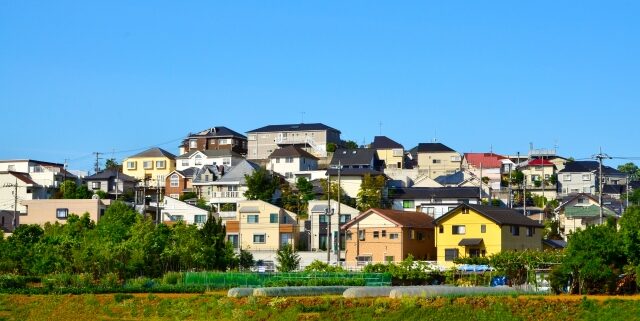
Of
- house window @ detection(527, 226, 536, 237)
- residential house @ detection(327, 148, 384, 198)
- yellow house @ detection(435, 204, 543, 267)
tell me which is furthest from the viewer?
residential house @ detection(327, 148, 384, 198)

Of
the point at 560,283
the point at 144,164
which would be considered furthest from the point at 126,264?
the point at 144,164

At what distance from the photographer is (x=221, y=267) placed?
53.6 metres

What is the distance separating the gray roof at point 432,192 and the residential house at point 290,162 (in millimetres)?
12678

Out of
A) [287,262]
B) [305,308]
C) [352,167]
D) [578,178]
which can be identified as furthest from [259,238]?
[578,178]

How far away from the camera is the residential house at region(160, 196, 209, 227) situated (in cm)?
7500

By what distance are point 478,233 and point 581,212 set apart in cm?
1978

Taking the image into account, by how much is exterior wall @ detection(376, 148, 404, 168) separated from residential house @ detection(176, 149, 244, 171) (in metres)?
13.1

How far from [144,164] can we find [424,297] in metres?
71.5

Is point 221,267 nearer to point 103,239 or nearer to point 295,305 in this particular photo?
point 103,239

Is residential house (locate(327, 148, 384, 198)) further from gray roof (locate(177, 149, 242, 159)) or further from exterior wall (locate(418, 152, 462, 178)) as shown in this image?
gray roof (locate(177, 149, 242, 159))

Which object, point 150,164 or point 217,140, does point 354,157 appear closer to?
point 217,140

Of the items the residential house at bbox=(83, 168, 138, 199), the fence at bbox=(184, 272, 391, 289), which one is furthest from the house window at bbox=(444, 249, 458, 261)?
the residential house at bbox=(83, 168, 138, 199)

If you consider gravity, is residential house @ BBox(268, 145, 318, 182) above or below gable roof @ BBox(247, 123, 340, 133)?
below

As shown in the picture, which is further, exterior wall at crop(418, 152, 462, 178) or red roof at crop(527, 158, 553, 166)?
exterior wall at crop(418, 152, 462, 178)
